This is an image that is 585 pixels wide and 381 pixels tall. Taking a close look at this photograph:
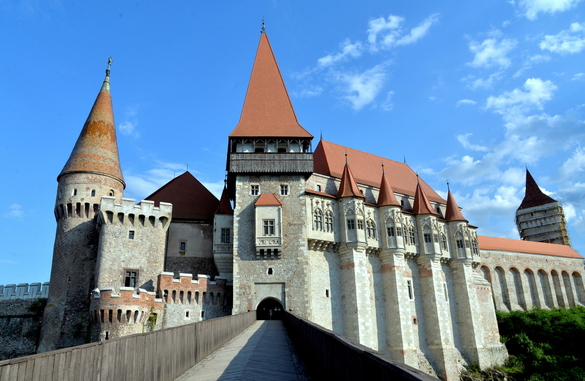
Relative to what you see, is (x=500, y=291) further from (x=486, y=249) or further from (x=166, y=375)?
(x=166, y=375)

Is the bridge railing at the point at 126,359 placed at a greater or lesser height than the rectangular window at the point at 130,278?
lesser

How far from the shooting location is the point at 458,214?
35.1 metres

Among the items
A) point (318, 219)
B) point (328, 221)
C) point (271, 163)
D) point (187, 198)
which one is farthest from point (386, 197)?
point (187, 198)

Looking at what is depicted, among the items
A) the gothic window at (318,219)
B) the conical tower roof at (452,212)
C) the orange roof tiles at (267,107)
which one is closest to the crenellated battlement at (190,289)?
the gothic window at (318,219)

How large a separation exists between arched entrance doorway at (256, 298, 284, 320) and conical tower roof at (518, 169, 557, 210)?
48.8 meters

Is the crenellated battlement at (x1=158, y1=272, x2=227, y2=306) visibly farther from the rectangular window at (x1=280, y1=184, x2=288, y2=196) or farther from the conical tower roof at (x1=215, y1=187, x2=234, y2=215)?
the rectangular window at (x1=280, y1=184, x2=288, y2=196)

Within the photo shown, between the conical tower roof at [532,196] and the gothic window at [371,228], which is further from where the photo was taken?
the conical tower roof at [532,196]

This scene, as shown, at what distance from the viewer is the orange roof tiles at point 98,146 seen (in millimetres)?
27344

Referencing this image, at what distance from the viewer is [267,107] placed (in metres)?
29.6

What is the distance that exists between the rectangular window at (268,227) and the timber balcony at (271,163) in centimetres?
348

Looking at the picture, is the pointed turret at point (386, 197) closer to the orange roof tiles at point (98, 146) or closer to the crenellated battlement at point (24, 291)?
the orange roof tiles at point (98, 146)

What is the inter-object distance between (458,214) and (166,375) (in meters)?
32.1

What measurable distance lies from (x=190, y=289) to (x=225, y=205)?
6.43m

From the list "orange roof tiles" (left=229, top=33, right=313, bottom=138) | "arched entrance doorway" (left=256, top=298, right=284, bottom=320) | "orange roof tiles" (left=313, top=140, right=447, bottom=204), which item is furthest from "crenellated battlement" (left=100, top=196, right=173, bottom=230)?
"orange roof tiles" (left=313, top=140, right=447, bottom=204)
